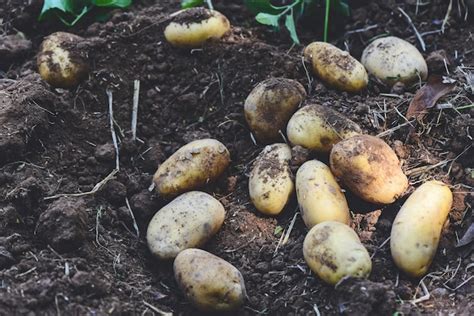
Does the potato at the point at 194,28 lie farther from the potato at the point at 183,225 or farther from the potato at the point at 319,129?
the potato at the point at 183,225

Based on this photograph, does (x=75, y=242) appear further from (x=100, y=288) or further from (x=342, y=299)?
(x=342, y=299)

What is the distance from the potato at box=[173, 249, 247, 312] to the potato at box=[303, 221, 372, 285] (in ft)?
0.73

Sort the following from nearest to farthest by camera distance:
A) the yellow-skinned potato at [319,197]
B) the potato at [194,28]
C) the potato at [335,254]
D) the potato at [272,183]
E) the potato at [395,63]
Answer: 1. the potato at [335,254]
2. the yellow-skinned potato at [319,197]
3. the potato at [272,183]
4. the potato at [395,63]
5. the potato at [194,28]

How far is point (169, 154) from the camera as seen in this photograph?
3.00 m

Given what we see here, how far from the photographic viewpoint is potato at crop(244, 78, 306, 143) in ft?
9.35

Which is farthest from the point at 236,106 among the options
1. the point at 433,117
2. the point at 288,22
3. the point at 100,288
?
the point at 100,288

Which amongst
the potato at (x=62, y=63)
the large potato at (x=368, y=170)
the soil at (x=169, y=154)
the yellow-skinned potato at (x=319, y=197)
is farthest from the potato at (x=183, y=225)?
the potato at (x=62, y=63)

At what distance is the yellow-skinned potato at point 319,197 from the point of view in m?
2.53

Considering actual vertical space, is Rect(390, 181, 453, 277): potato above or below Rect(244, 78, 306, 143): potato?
below

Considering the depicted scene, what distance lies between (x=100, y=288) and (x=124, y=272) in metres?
0.19

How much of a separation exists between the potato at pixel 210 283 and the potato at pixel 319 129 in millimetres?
537

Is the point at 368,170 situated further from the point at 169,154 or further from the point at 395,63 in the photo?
the point at 169,154

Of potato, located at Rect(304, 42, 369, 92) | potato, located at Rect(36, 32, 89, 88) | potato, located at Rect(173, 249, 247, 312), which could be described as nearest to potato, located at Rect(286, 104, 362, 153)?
potato, located at Rect(304, 42, 369, 92)

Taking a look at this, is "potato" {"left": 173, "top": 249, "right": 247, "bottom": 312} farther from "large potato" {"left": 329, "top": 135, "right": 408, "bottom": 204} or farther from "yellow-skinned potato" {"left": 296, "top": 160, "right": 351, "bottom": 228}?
"large potato" {"left": 329, "top": 135, "right": 408, "bottom": 204}
